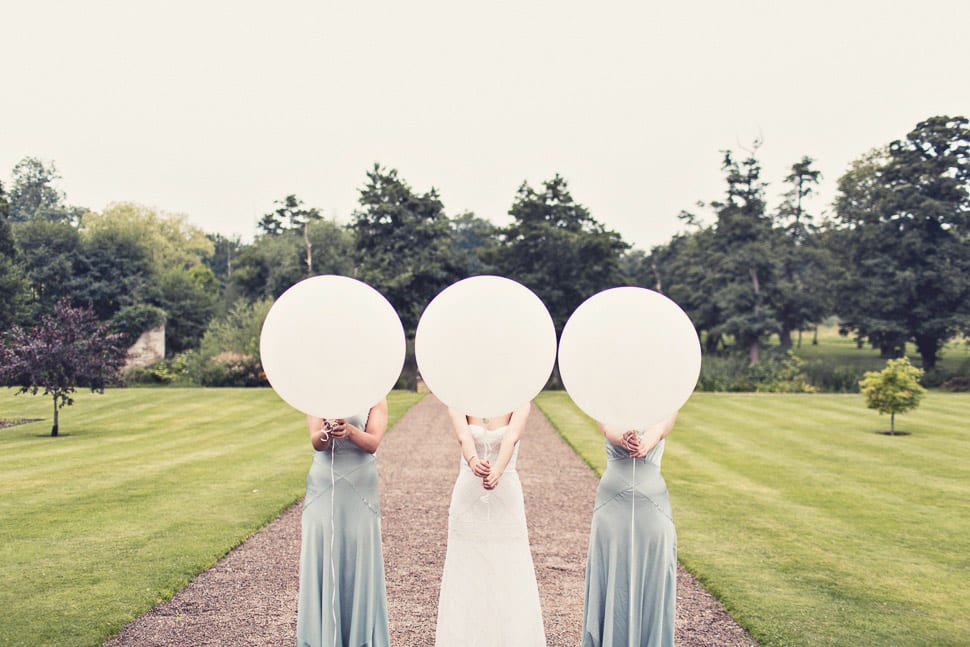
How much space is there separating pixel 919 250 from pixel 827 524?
33.0 metres

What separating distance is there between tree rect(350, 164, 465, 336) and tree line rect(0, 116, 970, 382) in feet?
0.25

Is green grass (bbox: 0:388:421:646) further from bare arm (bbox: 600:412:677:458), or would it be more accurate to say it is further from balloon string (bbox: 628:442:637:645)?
bare arm (bbox: 600:412:677:458)

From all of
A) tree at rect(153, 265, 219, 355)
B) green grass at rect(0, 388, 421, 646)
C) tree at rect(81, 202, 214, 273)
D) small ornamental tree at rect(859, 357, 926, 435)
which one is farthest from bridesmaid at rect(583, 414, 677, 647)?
tree at rect(81, 202, 214, 273)

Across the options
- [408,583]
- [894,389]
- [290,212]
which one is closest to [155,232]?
[290,212]

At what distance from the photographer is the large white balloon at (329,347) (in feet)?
15.0

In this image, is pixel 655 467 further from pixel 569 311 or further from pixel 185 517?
pixel 569 311

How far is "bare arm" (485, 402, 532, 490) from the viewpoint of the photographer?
4848mm

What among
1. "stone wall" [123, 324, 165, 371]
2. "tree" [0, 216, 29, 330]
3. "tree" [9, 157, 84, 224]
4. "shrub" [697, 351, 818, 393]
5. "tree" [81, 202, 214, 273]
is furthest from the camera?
"tree" [9, 157, 84, 224]

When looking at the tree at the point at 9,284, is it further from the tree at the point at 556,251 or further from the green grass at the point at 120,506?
the tree at the point at 556,251

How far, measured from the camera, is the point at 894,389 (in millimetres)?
17828

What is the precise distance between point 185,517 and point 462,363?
6.68 meters

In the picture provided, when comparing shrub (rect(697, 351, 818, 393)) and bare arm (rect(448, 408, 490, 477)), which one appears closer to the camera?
bare arm (rect(448, 408, 490, 477))

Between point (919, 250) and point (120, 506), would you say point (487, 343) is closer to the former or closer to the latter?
point (120, 506)

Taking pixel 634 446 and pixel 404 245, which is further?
pixel 404 245
